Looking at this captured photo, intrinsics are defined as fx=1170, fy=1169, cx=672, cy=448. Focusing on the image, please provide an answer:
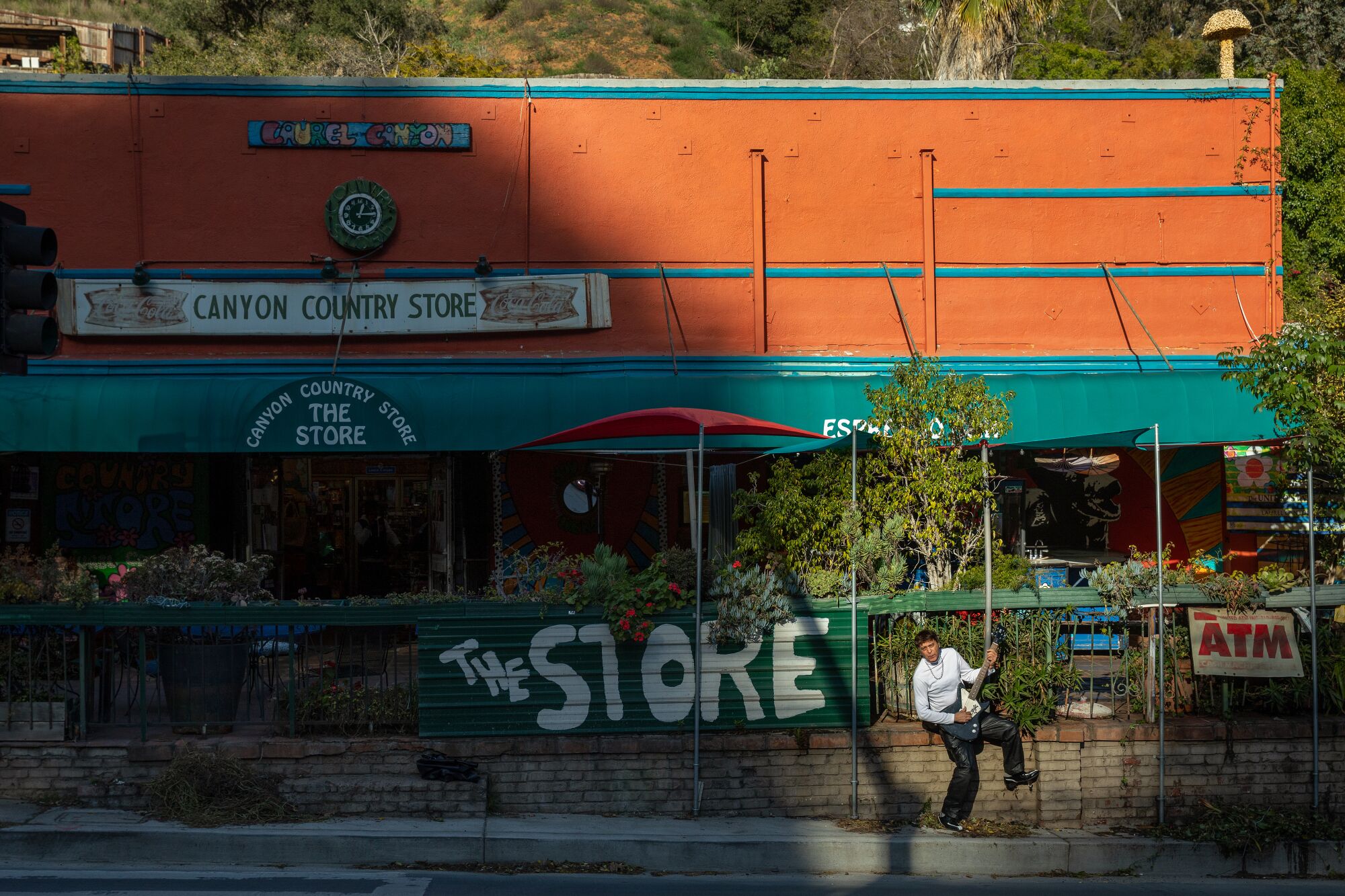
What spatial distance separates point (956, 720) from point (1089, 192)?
8766mm

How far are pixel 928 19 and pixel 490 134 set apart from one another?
8.40 m

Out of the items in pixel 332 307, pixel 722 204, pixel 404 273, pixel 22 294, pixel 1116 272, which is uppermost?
pixel 722 204

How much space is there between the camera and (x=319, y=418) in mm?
12492

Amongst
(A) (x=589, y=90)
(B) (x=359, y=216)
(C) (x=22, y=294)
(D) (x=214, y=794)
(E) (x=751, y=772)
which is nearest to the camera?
(C) (x=22, y=294)

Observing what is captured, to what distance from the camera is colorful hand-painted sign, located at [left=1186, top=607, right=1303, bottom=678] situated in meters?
9.64

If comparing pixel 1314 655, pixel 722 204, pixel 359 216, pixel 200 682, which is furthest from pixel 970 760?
pixel 359 216

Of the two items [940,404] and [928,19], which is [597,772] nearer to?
[940,404]

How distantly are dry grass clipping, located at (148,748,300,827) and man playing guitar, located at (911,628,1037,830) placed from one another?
4923 mm

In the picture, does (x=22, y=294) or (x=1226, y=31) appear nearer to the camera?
(x=22, y=294)

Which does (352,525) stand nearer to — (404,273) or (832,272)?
(404,273)

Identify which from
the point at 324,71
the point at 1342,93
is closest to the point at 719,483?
the point at 1342,93

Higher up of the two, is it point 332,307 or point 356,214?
point 356,214

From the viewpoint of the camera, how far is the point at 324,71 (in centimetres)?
3072

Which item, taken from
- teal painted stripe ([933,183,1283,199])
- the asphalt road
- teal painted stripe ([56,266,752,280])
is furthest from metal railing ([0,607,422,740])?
teal painted stripe ([933,183,1283,199])
